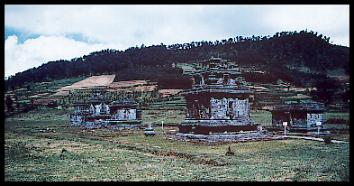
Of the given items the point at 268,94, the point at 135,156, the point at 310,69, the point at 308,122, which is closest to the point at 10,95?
the point at 135,156

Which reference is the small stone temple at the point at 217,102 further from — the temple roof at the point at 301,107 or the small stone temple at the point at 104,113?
the small stone temple at the point at 104,113

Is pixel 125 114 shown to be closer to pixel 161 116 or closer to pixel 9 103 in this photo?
pixel 161 116

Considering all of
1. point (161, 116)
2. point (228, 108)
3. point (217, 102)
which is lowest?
point (161, 116)

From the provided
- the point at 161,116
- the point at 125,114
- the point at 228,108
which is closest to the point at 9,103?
the point at 125,114

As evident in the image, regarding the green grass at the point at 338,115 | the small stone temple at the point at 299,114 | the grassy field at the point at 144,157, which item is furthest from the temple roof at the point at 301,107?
the grassy field at the point at 144,157

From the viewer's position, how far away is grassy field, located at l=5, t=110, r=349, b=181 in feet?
37.5

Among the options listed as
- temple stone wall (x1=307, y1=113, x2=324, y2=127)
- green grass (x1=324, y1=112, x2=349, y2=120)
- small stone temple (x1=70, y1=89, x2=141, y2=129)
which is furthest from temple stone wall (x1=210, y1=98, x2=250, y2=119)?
small stone temple (x1=70, y1=89, x2=141, y2=129)

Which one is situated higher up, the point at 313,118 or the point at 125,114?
the point at 125,114

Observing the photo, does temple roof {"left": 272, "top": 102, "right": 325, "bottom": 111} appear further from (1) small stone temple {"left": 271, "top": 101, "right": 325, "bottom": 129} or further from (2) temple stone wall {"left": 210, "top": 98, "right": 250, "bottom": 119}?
(2) temple stone wall {"left": 210, "top": 98, "right": 250, "bottom": 119}

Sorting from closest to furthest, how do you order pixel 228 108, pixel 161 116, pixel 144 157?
1. pixel 144 157
2. pixel 161 116
3. pixel 228 108

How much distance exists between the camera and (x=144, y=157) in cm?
1331

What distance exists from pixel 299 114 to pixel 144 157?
915 cm

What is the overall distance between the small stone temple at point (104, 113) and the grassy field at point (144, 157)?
Result: 1.46 feet

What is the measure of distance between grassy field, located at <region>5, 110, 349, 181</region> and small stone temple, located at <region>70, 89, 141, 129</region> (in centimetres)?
45
